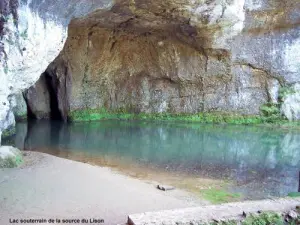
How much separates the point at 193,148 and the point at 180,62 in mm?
6960

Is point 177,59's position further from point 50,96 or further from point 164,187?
point 164,187

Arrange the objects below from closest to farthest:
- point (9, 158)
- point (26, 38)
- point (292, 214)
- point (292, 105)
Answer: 1. point (292, 214)
2. point (9, 158)
3. point (26, 38)
4. point (292, 105)

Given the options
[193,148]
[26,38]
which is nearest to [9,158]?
[26,38]

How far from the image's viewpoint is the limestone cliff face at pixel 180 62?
1420 cm

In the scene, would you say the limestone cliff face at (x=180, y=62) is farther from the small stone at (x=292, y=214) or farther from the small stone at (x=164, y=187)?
the small stone at (x=292, y=214)

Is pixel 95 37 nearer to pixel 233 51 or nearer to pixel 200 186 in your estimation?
pixel 233 51

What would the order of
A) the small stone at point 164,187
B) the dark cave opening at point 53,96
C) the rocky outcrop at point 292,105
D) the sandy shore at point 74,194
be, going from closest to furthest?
the sandy shore at point 74,194, the small stone at point 164,187, the dark cave opening at point 53,96, the rocky outcrop at point 292,105

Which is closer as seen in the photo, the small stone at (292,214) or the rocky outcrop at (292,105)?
the small stone at (292,214)

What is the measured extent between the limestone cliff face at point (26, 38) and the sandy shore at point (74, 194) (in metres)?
1.74

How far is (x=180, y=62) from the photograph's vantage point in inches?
658

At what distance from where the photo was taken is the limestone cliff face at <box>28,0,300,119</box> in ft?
46.6

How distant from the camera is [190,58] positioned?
16.5m

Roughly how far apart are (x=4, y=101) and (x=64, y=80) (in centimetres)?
838

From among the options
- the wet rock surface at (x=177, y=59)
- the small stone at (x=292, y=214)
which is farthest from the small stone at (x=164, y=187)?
the wet rock surface at (x=177, y=59)
